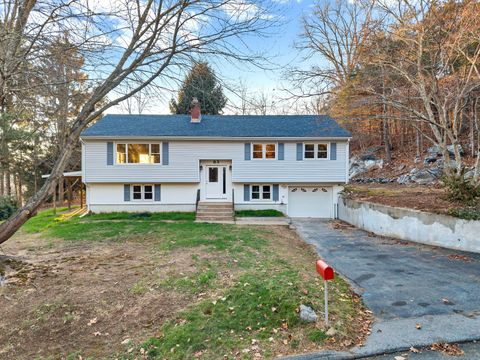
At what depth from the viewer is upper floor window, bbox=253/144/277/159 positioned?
612 inches

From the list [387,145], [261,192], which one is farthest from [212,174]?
[387,145]

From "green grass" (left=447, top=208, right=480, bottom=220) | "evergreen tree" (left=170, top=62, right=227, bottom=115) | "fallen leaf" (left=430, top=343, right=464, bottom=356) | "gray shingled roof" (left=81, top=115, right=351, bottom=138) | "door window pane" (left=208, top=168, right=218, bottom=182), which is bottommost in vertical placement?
"fallen leaf" (left=430, top=343, right=464, bottom=356)

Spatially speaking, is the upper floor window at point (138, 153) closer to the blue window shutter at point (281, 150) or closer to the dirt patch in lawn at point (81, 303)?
the blue window shutter at point (281, 150)

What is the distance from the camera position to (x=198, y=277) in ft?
19.6

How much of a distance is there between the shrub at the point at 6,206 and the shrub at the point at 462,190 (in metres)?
24.3

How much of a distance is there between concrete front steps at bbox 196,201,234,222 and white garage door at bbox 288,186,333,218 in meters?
3.69

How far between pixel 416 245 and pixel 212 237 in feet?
22.9

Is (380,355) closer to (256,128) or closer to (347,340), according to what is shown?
(347,340)

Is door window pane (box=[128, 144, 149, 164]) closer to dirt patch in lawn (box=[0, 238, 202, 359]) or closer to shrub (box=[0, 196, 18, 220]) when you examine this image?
dirt patch in lawn (box=[0, 238, 202, 359])

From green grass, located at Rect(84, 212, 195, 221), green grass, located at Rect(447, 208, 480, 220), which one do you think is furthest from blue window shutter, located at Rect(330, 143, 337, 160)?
green grass, located at Rect(84, 212, 195, 221)

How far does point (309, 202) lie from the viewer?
1590 cm

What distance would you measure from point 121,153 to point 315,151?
10.9 meters

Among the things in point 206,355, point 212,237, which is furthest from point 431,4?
point 206,355

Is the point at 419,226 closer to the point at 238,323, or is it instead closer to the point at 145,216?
the point at 238,323
